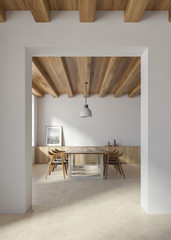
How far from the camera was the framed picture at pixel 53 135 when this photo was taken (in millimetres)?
8852

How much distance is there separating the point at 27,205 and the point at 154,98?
2494 mm

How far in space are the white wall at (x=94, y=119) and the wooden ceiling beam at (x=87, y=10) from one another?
19.0 feet

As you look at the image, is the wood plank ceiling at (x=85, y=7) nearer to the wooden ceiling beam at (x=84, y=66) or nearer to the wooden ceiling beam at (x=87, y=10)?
the wooden ceiling beam at (x=87, y=10)

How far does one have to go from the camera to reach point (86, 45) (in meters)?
3.29

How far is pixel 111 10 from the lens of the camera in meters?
3.24

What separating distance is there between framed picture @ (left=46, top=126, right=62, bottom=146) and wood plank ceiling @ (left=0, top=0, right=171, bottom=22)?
234 inches

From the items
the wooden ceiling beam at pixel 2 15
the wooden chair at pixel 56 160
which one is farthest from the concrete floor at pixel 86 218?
the wooden ceiling beam at pixel 2 15

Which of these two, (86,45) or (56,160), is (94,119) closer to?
(56,160)

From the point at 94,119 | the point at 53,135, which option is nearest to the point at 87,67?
the point at 94,119

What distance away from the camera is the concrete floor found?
102 inches

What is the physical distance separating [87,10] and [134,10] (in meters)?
0.63

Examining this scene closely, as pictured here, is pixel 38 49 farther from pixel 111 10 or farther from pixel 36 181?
pixel 36 181

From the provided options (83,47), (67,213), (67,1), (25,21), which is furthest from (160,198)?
(25,21)

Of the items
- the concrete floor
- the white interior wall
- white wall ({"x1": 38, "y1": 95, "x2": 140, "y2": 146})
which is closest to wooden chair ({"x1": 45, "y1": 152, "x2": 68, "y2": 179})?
the concrete floor
